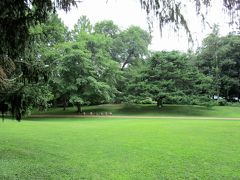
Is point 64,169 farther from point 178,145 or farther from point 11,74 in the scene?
point 178,145

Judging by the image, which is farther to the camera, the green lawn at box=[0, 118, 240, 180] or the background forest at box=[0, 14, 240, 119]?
the background forest at box=[0, 14, 240, 119]

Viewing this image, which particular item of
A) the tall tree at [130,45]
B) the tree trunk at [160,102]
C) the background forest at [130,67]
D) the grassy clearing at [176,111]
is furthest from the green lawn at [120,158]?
the tall tree at [130,45]

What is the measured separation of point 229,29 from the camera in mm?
3602

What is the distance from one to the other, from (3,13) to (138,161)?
506cm

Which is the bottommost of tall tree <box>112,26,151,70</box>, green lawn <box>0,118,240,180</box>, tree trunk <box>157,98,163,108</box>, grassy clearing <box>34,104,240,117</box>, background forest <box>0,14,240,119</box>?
green lawn <box>0,118,240,180</box>

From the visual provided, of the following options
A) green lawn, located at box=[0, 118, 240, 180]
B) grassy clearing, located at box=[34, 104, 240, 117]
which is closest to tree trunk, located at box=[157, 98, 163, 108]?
grassy clearing, located at box=[34, 104, 240, 117]

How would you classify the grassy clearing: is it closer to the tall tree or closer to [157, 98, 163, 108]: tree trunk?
[157, 98, 163, 108]: tree trunk

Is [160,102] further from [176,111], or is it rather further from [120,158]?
[120,158]

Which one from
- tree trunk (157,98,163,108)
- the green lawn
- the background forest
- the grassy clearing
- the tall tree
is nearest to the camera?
the green lawn

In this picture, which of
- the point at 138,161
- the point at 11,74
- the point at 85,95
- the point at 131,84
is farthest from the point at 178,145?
the point at 131,84

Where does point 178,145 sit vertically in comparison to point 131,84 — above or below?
below

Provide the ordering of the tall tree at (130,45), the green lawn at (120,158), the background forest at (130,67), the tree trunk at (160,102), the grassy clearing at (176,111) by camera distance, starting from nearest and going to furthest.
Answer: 1. the green lawn at (120,158)
2. the background forest at (130,67)
3. the grassy clearing at (176,111)
4. the tree trunk at (160,102)
5. the tall tree at (130,45)

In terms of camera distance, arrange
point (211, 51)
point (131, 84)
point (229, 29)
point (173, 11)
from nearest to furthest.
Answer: point (229, 29), point (173, 11), point (131, 84), point (211, 51)

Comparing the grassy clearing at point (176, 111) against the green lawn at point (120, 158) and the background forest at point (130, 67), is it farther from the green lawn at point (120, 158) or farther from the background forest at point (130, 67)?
the green lawn at point (120, 158)
